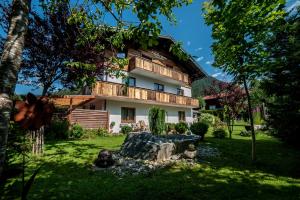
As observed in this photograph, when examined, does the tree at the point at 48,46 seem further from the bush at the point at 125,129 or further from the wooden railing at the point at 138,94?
the bush at the point at 125,129

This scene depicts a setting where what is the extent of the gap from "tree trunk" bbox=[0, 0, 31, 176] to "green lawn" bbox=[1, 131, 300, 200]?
1.86 meters

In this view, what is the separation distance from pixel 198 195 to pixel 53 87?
8736 millimetres

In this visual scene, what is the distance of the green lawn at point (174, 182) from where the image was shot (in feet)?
14.8

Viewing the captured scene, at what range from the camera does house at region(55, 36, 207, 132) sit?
653 inches

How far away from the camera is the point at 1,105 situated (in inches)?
65.0

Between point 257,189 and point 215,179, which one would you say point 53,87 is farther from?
point 257,189

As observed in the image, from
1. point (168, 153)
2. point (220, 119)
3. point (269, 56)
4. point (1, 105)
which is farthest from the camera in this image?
point (220, 119)

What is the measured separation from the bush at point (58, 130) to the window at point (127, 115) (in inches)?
278

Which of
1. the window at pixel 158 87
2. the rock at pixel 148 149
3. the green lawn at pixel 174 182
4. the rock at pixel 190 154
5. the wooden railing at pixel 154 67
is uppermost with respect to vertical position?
the wooden railing at pixel 154 67

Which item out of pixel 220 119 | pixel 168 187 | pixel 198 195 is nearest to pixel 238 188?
pixel 198 195

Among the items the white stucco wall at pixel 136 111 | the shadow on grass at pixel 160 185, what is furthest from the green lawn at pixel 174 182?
the white stucco wall at pixel 136 111

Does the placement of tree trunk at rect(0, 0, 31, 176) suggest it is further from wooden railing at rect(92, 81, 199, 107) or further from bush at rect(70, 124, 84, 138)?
bush at rect(70, 124, 84, 138)

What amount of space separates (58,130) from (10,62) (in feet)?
42.5

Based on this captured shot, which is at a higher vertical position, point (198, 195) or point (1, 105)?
point (1, 105)
